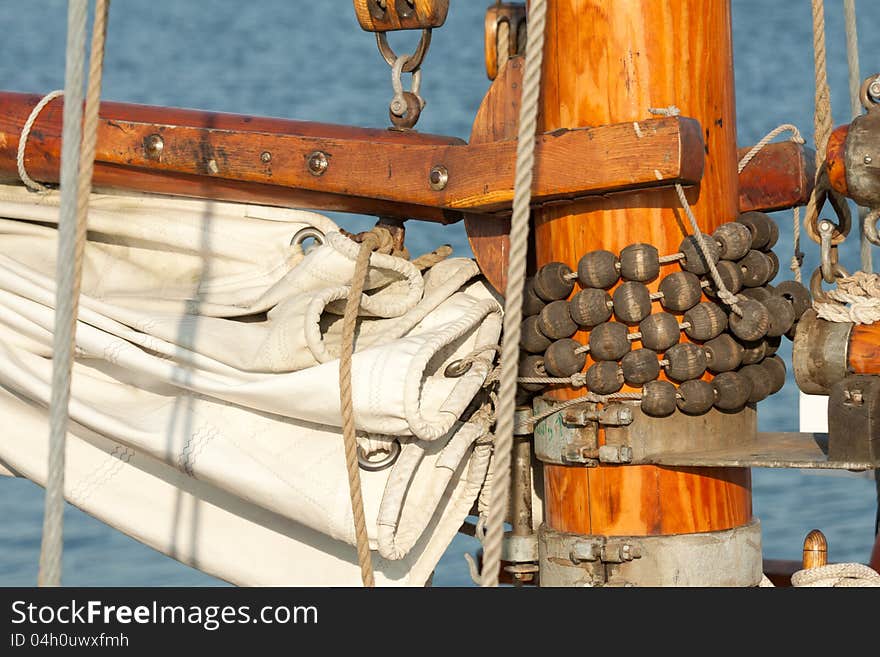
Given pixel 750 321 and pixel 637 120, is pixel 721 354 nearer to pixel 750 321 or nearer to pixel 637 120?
pixel 750 321

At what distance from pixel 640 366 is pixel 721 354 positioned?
0.37 ft

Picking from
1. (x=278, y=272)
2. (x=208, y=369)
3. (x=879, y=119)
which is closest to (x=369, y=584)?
(x=208, y=369)

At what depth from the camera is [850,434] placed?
6.00 feet

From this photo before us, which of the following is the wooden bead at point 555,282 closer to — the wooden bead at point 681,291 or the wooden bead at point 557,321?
the wooden bead at point 557,321

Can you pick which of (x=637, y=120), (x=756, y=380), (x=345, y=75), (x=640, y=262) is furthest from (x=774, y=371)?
(x=345, y=75)

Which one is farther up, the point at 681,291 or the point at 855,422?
the point at 681,291

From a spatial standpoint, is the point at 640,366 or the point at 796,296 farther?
the point at 796,296

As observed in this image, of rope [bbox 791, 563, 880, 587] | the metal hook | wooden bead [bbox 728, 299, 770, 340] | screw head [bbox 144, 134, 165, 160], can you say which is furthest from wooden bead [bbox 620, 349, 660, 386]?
screw head [bbox 144, 134, 165, 160]

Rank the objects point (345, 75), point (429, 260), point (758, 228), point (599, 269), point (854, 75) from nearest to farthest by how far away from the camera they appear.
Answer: point (599, 269), point (758, 228), point (429, 260), point (854, 75), point (345, 75)

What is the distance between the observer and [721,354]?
76.3 inches

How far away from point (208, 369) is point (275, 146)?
1.14 feet

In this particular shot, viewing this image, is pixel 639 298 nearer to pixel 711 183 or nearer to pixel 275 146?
pixel 711 183

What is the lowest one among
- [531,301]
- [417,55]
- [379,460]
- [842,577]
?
[842,577]

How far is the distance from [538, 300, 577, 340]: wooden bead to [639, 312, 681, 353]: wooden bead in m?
0.09
